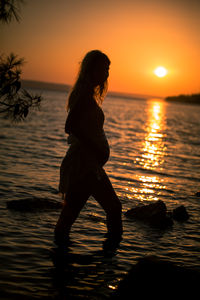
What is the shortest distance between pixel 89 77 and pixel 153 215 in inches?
151

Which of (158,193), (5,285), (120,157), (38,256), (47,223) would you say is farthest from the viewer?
(120,157)

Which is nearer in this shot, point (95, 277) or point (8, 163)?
point (95, 277)

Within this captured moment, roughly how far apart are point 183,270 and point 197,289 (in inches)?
10.3

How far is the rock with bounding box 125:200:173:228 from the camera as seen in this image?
22.1ft

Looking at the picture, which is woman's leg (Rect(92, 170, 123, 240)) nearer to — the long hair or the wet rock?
the long hair

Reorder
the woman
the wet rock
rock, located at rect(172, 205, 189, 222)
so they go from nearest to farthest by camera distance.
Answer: the woman, the wet rock, rock, located at rect(172, 205, 189, 222)

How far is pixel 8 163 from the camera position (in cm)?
1145

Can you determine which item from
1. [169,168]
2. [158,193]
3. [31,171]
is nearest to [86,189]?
[158,193]

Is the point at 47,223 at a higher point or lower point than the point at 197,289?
lower

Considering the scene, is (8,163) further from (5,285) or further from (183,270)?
(183,270)

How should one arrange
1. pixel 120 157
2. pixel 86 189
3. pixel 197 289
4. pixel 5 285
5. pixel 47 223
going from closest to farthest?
pixel 197 289 < pixel 5 285 < pixel 86 189 < pixel 47 223 < pixel 120 157

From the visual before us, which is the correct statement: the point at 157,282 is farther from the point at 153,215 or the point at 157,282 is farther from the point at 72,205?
the point at 153,215

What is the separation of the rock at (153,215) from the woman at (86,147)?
2.37 m

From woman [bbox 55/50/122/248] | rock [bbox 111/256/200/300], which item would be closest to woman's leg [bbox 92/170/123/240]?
woman [bbox 55/50/122/248]
